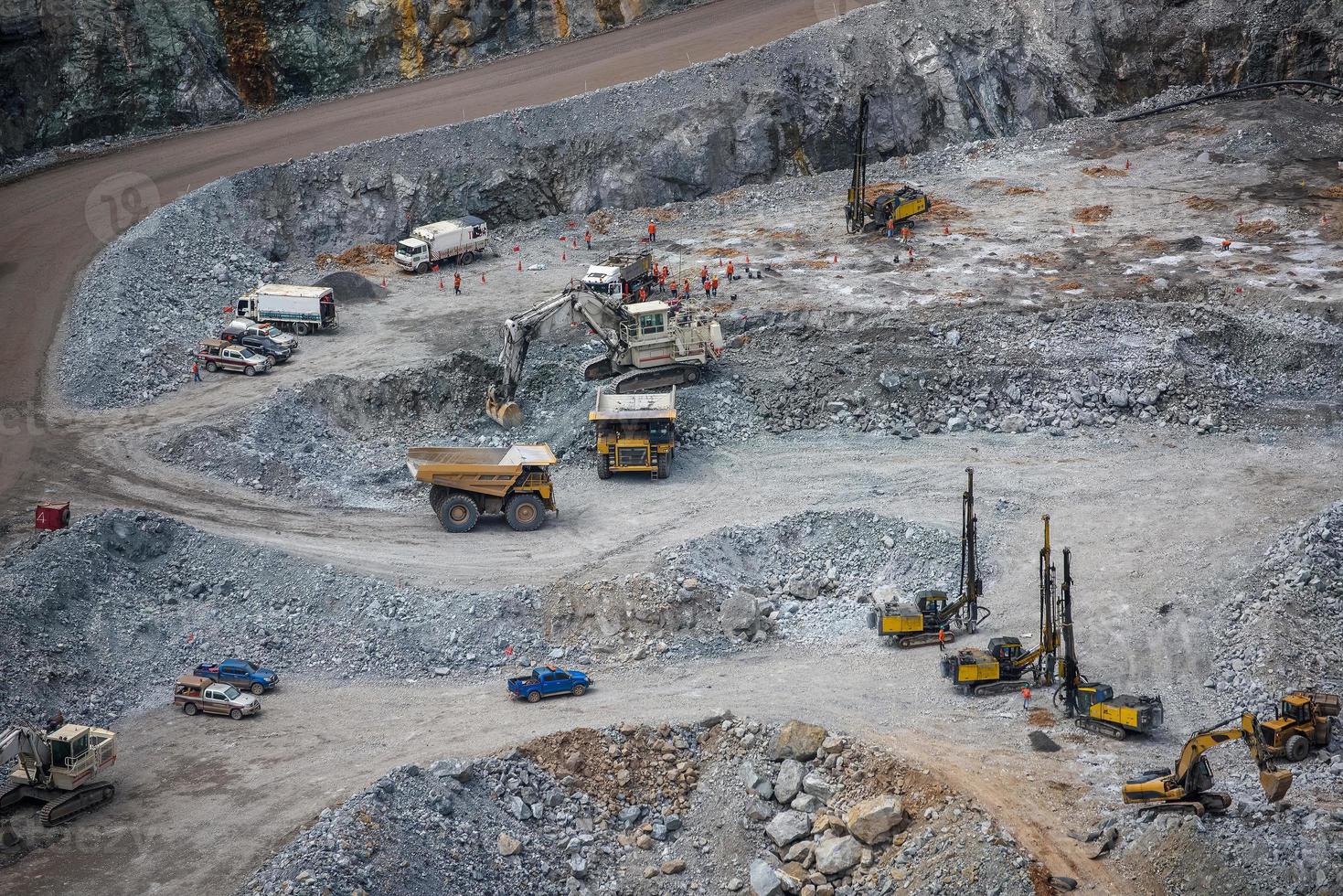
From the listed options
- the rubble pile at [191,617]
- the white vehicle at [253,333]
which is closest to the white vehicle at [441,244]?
the white vehicle at [253,333]

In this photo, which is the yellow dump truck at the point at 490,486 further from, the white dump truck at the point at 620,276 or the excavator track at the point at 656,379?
the white dump truck at the point at 620,276

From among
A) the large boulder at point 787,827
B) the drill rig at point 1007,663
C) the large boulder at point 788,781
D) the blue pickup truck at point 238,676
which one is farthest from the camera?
the blue pickup truck at point 238,676

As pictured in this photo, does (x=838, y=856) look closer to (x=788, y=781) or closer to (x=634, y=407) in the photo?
(x=788, y=781)

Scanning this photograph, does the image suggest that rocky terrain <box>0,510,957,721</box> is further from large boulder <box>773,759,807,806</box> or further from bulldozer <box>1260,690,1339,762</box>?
bulldozer <box>1260,690,1339,762</box>

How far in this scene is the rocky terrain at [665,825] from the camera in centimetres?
2262

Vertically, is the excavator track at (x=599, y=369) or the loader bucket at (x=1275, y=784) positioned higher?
the excavator track at (x=599, y=369)

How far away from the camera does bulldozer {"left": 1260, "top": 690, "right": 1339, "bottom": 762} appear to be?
77.6ft

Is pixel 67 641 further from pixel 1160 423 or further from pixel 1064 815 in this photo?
pixel 1160 423

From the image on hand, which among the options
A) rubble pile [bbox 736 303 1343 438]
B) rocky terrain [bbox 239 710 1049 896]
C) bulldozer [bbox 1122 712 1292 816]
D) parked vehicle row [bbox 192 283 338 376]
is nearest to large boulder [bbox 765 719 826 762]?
rocky terrain [bbox 239 710 1049 896]

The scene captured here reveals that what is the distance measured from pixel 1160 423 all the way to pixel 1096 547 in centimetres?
715

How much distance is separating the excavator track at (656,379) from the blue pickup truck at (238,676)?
14508 mm

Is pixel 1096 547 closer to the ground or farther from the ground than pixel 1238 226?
closer to the ground

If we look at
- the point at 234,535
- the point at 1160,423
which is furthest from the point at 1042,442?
the point at 234,535

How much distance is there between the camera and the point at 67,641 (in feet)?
94.7
